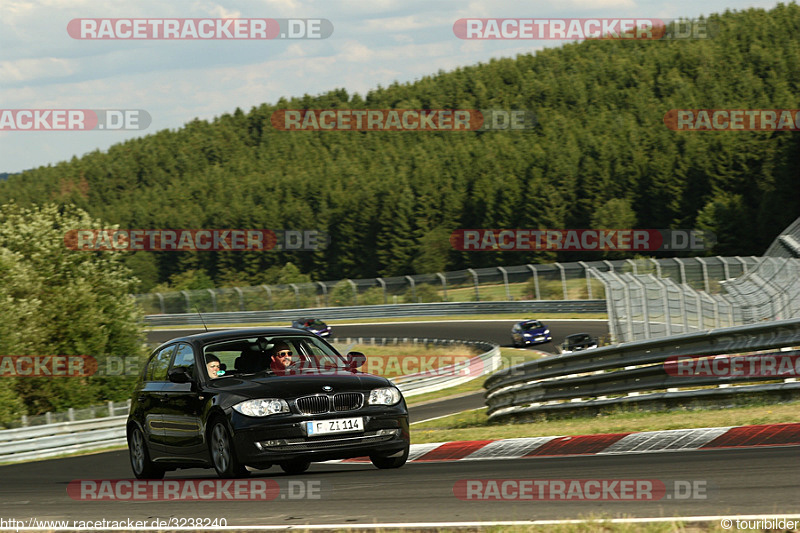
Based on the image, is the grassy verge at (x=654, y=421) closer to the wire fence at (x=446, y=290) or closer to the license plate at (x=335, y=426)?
the license plate at (x=335, y=426)

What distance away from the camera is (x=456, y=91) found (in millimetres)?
181625

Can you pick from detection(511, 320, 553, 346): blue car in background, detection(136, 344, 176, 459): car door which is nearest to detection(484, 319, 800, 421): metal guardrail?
detection(136, 344, 176, 459): car door

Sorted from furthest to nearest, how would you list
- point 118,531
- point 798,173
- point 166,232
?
point 166,232 → point 798,173 → point 118,531

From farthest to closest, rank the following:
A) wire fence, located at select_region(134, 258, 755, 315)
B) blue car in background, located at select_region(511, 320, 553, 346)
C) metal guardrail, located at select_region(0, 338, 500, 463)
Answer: wire fence, located at select_region(134, 258, 755, 315) < blue car in background, located at select_region(511, 320, 553, 346) < metal guardrail, located at select_region(0, 338, 500, 463)

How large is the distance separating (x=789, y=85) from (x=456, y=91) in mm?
76221

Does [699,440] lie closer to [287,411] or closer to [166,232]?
[287,411]

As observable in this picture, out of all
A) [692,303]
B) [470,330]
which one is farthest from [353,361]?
[470,330]

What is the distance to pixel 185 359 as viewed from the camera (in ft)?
31.8

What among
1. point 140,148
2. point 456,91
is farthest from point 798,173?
point 140,148

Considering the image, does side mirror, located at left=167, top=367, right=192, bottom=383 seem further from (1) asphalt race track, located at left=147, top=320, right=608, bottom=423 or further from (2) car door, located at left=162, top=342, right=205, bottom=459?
(1) asphalt race track, located at left=147, top=320, right=608, bottom=423

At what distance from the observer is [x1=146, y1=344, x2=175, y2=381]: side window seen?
10133mm

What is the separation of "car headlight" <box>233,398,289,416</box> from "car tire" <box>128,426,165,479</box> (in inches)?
97.5

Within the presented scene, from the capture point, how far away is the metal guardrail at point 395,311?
167 feet

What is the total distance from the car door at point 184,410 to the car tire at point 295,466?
0.82 metres
